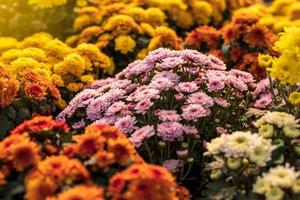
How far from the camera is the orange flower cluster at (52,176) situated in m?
3.09

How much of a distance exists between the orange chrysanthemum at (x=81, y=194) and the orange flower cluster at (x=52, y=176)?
0.07m

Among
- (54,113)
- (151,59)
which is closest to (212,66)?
(151,59)

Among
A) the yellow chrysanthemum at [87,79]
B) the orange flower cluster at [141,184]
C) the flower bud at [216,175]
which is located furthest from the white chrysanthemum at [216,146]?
the yellow chrysanthemum at [87,79]

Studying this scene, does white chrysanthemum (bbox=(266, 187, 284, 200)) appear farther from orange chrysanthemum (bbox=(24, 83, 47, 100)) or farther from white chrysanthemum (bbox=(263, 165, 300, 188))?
orange chrysanthemum (bbox=(24, 83, 47, 100))

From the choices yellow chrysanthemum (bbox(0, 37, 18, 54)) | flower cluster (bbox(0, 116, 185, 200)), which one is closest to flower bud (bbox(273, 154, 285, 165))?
flower cluster (bbox(0, 116, 185, 200))

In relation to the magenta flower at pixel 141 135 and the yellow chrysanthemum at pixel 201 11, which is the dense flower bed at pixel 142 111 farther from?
the yellow chrysanthemum at pixel 201 11

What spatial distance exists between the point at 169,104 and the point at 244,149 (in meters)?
1.06

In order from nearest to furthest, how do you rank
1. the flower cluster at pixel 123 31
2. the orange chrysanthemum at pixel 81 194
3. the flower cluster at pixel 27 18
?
the orange chrysanthemum at pixel 81 194 < the flower cluster at pixel 123 31 < the flower cluster at pixel 27 18

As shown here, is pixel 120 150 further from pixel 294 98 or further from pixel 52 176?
pixel 294 98

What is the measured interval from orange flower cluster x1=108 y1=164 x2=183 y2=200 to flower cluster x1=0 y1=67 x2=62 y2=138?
1.50 m

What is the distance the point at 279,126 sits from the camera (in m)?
4.02

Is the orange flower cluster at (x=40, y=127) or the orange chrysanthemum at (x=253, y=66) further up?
the orange flower cluster at (x=40, y=127)

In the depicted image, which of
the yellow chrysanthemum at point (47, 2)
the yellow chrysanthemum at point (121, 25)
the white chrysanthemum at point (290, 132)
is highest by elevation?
the yellow chrysanthemum at point (47, 2)

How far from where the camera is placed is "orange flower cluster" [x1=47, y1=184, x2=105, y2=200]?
297 centimetres
